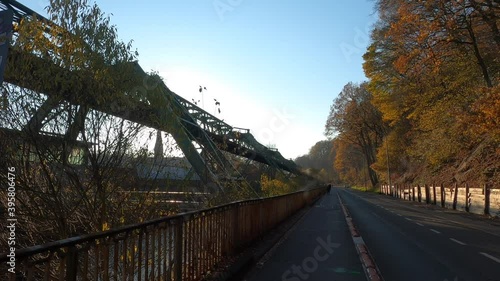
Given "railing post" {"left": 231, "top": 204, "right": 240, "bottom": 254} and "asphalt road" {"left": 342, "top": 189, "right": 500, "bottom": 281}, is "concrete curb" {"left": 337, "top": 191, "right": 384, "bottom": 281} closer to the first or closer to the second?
"asphalt road" {"left": 342, "top": 189, "right": 500, "bottom": 281}

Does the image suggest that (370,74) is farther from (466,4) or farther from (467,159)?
(466,4)

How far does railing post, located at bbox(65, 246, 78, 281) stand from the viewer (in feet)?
12.0

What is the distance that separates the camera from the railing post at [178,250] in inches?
235

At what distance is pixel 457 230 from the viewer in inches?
640

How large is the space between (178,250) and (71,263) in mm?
2426

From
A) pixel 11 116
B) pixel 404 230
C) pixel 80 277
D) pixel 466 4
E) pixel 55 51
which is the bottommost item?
pixel 404 230

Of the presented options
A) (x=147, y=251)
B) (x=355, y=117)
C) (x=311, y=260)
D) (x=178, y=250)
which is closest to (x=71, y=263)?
(x=147, y=251)

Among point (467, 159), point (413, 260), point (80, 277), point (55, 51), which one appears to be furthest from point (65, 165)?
point (467, 159)

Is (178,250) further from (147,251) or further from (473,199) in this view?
(473,199)

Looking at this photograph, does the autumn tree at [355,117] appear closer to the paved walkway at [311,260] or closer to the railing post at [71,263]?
the paved walkway at [311,260]

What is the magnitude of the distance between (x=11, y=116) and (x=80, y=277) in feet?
10.3

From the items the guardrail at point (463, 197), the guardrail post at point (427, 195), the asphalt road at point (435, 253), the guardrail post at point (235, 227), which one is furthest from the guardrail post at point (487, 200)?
the guardrail post at point (235, 227)

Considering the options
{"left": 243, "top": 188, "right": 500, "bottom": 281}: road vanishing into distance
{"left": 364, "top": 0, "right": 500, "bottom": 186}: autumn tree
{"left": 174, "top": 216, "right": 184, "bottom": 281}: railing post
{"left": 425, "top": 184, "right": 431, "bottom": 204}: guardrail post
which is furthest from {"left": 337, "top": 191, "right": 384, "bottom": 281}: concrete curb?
{"left": 425, "top": 184, "right": 431, "bottom": 204}: guardrail post

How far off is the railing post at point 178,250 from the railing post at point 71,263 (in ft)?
7.51
